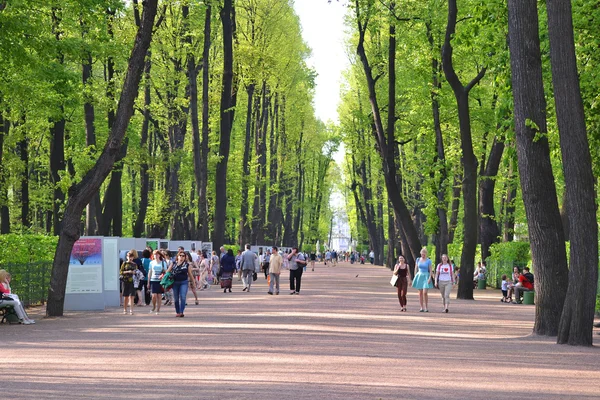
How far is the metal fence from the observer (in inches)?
1138

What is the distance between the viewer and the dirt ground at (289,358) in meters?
11.7

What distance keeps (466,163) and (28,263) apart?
1424 centimetres

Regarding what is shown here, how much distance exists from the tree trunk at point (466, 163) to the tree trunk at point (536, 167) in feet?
41.7

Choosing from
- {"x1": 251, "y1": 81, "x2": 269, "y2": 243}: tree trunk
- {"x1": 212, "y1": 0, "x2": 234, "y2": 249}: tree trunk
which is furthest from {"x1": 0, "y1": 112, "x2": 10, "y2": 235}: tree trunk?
{"x1": 251, "y1": 81, "x2": 269, "y2": 243}: tree trunk

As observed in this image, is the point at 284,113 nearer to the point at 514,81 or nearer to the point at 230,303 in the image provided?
the point at 230,303

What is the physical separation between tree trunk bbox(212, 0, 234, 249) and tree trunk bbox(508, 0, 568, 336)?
89.4ft

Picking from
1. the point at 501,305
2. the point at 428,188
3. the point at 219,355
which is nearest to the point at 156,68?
the point at 428,188

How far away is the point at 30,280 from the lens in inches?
1197

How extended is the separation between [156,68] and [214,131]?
14265 mm

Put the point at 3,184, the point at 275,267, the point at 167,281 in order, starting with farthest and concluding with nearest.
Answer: the point at 3,184 < the point at 275,267 < the point at 167,281

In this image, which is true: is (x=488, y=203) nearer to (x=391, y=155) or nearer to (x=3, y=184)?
(x=391, y=155)

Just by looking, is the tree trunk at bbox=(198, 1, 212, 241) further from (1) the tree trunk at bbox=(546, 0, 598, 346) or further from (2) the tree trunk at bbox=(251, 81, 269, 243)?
(1) the tree trunk at bbox=(546, 0, 598, 346)

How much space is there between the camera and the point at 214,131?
64250 mm

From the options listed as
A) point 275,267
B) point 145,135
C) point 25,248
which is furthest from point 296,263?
point 145,135
